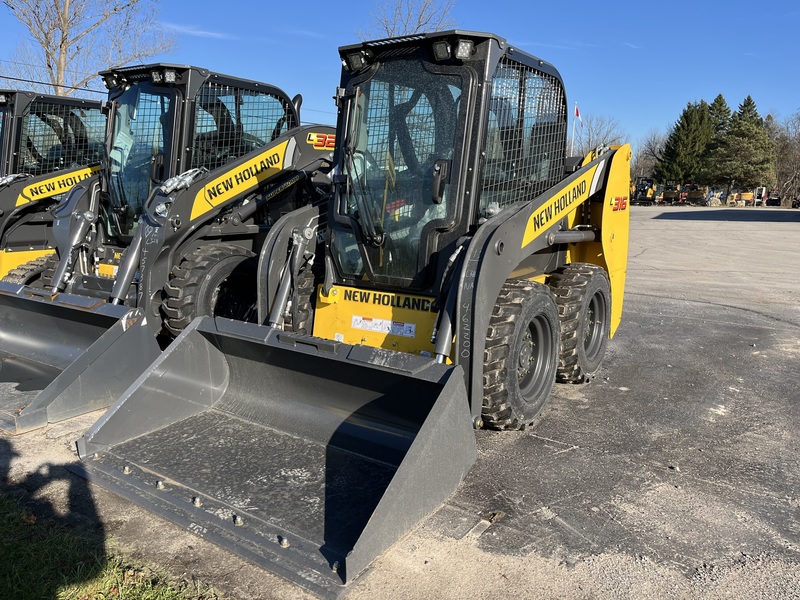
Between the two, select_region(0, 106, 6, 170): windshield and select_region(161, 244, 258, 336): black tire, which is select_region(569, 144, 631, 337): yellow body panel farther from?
select_region(0, 106, 6, 170): windshield

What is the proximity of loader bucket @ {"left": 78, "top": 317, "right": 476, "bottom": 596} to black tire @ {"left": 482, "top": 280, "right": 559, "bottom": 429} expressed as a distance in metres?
0.54

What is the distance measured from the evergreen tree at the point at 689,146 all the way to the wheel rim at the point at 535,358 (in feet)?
204

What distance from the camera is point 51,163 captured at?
913 cm

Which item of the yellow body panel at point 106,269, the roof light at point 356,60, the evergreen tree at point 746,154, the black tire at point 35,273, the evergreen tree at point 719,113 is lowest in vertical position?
the black tire at point 35,273

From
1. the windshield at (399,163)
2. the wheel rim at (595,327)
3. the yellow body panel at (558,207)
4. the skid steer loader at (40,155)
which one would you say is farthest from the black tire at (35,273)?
the wheel rim at (595,327)

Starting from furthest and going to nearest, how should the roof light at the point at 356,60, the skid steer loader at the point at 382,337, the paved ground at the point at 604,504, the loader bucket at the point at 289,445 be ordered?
1. the roof light at the point at 356,60
2. the skid steer loader at the point at 382,337
3. the loader bucket at the point at 289,445
4. the paved ground at the point at 604,504

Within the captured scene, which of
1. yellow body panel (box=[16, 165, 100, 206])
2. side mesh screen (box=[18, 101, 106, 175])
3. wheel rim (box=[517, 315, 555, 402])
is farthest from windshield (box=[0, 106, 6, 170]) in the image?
wheel rim (box=[517, 315, 555, 402])

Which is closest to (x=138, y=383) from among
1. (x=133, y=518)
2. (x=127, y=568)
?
(x=133, y=518)

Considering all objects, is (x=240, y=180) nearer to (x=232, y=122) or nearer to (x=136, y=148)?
(x=232, y=122)

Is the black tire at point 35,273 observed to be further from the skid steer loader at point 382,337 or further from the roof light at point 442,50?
the roof light at point 442,50

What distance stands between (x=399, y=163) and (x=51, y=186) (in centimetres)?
566

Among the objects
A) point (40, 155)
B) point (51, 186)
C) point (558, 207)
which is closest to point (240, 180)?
point (558, 207)

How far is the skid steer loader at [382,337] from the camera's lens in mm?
3449

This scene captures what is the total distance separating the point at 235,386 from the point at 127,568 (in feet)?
5.42
